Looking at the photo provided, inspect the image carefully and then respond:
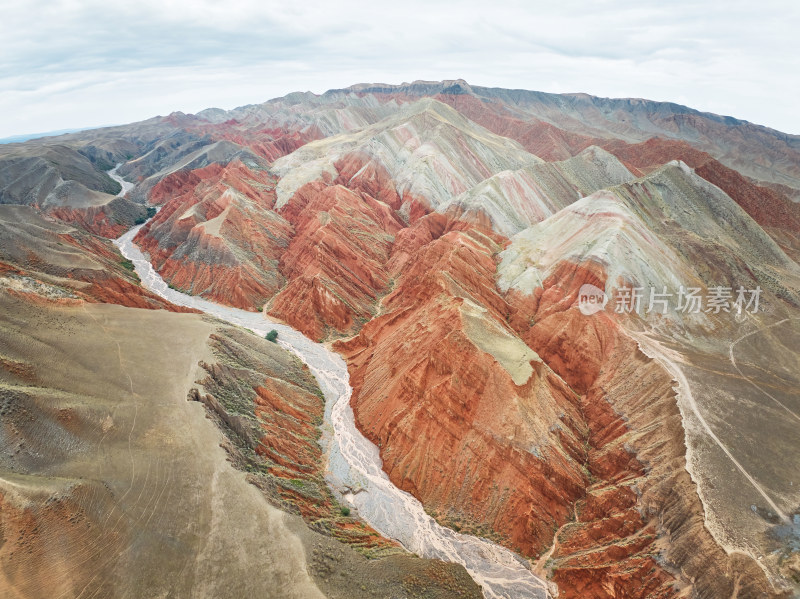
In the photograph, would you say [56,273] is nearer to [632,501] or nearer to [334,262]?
[334,262]

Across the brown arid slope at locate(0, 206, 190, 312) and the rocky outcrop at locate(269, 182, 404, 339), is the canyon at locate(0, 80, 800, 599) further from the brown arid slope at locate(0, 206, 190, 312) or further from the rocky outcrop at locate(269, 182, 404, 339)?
the rocky outcrop at locate(269, 182, 404, 339)

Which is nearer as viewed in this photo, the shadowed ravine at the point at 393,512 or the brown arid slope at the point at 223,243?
the shadowed ravine at the point at 393,512

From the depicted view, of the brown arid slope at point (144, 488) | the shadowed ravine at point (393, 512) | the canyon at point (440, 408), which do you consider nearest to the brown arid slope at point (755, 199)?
the canyon at point (440, 408)

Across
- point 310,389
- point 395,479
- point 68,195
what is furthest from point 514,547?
point 68,195

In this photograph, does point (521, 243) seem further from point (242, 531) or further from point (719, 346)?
point (242, 531)

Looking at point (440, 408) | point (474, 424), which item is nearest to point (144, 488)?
point (440, 408)

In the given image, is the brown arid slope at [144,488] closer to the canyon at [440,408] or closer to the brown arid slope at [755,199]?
the canyon at [440,408]
